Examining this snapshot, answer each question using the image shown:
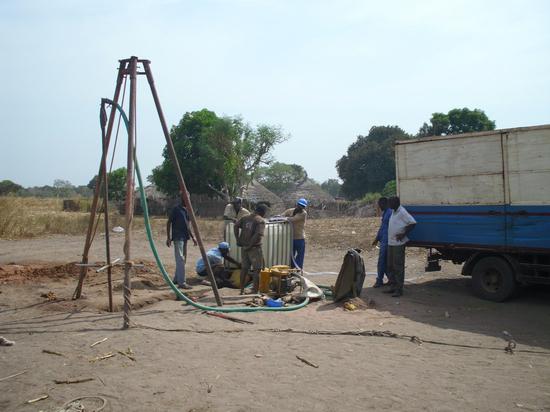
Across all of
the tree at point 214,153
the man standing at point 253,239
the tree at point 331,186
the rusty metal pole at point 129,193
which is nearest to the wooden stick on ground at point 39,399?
the rusty metal pole at point 129,193

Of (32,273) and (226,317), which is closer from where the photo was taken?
(226,317)

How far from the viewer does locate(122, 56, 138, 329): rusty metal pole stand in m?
6.77

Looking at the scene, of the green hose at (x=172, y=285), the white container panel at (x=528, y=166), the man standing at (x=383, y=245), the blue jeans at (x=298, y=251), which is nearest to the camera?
the green hose at (x=172, y=285)

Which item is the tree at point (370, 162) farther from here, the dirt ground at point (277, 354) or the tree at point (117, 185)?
the dirt ground at point (277, 354)

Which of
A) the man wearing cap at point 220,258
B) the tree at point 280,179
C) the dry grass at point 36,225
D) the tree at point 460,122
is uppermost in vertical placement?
the tree at point 460,122

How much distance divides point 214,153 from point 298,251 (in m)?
24.5

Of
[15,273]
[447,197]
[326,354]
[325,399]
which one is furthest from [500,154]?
[15,273]

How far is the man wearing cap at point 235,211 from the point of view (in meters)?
10.7

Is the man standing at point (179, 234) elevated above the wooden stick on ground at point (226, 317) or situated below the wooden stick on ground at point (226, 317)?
above

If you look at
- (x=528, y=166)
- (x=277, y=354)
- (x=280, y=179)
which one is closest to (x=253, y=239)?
(x=277, y=354)

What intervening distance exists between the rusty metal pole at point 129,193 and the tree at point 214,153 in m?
27.0

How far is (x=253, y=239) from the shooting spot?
905 cm

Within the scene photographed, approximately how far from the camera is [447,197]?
31.0 ft

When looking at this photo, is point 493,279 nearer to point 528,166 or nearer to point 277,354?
point 528,166
